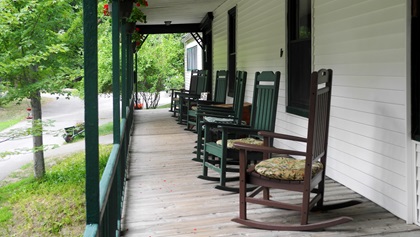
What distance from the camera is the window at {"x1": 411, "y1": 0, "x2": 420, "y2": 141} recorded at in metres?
3.40

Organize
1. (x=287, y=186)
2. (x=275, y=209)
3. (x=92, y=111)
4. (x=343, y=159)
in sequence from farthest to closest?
(x=343, y=159)
(x=275, y=209)
(x=287, y=186)
(x=92, y=111)

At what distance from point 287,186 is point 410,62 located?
3.80 feet

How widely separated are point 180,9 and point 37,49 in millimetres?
3147

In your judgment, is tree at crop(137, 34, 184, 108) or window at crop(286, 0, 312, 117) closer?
window at crop(286, 0, 312, 117)

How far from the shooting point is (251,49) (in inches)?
319

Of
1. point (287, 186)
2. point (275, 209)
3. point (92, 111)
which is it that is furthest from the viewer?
point (275, 209)

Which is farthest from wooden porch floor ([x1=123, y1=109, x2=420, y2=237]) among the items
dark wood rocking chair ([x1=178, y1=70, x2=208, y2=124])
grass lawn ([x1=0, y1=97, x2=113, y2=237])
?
dark wood rocking chair ([x1=178, y1=70, x2=208, y2=124])

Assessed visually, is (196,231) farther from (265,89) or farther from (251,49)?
(251,49)

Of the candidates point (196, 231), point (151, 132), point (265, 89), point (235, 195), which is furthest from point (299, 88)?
point (151, 132)

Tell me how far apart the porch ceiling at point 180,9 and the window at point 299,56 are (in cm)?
353

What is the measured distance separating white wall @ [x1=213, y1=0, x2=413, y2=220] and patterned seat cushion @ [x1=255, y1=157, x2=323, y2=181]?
0.60m

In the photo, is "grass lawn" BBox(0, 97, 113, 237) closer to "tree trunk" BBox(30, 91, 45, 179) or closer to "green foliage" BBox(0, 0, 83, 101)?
"tree trunk" BBox(30, 91, 45, 179)

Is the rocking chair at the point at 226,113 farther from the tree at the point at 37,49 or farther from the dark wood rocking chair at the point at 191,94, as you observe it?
the tree at the point at 37,49

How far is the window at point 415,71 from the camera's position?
3.40 m
